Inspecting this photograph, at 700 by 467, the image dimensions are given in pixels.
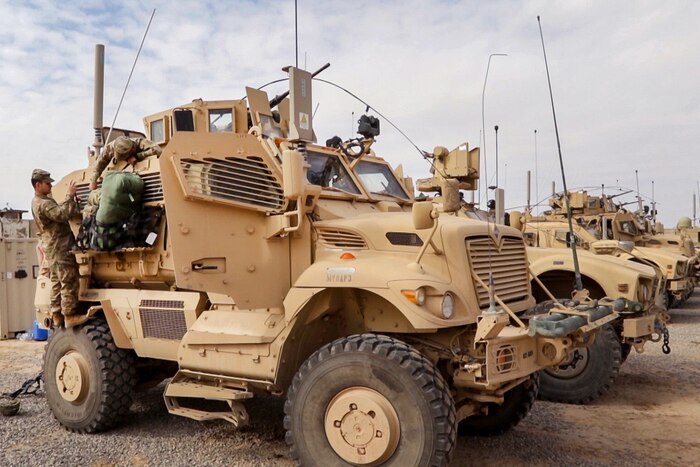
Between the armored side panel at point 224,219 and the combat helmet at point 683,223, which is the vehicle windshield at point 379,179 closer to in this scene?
the armored side panel at point 224,219

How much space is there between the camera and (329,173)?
5.53m

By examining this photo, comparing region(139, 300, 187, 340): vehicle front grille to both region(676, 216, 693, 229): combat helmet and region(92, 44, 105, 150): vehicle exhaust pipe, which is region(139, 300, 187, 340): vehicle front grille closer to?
region(92, 44, 105, 150): vehicle exhaust pipe

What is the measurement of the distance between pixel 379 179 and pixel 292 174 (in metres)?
1.98

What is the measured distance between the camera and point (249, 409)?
6.24 m

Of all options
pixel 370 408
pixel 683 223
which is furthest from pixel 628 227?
pixel 370 408

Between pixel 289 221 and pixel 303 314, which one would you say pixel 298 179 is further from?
pixel 303 314

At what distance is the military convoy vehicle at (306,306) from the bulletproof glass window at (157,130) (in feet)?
1.13

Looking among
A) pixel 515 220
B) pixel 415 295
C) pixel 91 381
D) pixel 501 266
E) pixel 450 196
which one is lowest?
pixel 91 381

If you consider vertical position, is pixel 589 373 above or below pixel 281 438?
above

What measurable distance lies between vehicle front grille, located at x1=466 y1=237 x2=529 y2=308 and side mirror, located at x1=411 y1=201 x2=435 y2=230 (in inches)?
19.7

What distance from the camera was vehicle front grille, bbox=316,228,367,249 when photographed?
469 cm

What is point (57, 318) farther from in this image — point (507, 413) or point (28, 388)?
point (507, 413)

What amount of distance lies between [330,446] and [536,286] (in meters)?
4.66

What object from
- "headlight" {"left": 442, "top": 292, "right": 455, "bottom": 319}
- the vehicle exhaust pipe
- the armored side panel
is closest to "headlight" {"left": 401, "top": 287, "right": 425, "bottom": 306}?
"headlight" {"left": 442, "top": 292, "right": 455, "bottom": 319}
